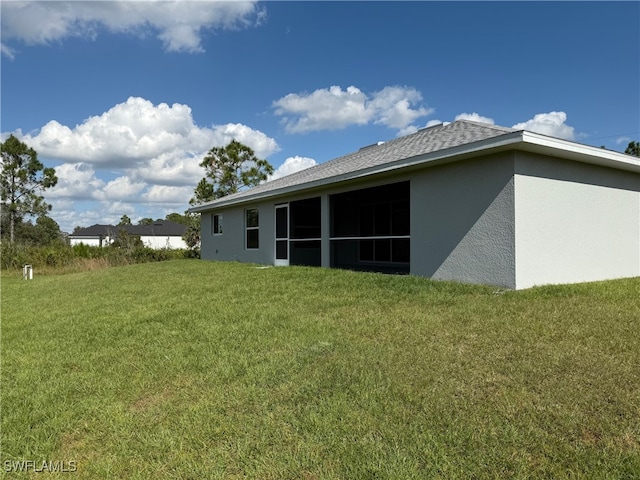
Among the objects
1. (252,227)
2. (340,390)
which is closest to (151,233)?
(252,227)

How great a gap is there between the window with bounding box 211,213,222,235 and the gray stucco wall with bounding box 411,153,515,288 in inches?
470

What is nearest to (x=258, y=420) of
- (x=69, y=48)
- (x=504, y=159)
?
(x=504, y=159)

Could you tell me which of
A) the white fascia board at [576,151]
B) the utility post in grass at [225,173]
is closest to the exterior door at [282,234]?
the white fascia board at [576,151]

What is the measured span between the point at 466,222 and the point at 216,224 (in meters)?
14.2

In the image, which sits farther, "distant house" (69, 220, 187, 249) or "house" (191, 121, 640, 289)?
"distant house" (69, 220, 187, 249)

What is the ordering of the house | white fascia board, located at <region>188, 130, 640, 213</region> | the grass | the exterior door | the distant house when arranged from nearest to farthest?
the grass
white fascia board, located at <region>188, 130, 640, 213</region>
the house
the exterior door
the distant house

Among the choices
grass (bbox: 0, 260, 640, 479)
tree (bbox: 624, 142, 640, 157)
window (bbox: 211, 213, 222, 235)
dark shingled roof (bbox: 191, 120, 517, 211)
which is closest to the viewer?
grass (bbox: 0, 260, 640, 479)

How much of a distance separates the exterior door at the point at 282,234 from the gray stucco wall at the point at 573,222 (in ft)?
26.7

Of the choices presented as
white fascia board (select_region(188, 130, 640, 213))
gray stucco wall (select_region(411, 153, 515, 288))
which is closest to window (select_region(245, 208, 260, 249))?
white fascia board (select_region(188, 130, 640, 213))

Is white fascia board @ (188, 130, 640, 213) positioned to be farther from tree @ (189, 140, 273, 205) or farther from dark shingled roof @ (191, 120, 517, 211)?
tree @ (189, 140, 273, 205)

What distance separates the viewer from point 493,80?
14.1 metres

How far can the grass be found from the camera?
2516 millimetres

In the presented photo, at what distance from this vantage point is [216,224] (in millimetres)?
19672

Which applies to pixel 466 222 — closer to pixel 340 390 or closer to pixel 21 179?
pixel 340 390
